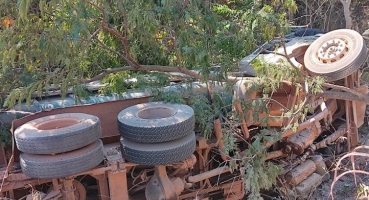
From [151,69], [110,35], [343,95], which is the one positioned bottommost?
[343,95]

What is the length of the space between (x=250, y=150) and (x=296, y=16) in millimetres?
5401

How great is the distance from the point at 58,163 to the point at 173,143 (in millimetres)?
971

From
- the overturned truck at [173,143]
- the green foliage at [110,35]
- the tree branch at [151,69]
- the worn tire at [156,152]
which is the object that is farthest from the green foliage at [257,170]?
the tree branch at [151,69]

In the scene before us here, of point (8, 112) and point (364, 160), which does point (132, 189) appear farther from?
point (364, 160)

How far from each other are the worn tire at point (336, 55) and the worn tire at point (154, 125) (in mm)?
1825

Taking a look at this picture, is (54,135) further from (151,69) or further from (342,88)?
(342,88)

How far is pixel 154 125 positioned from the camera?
11.4 feet

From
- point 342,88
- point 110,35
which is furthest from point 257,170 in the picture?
point 110,35

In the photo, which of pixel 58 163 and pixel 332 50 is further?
pixel 332 50

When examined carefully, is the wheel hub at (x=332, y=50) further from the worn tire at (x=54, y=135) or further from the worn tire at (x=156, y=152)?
the worn tire at (x=54, y=135)

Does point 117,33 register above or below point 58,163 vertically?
above

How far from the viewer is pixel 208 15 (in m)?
4.07

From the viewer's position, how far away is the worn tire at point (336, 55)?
183 inches

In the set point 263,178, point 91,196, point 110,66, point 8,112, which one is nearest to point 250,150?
point 263,178
